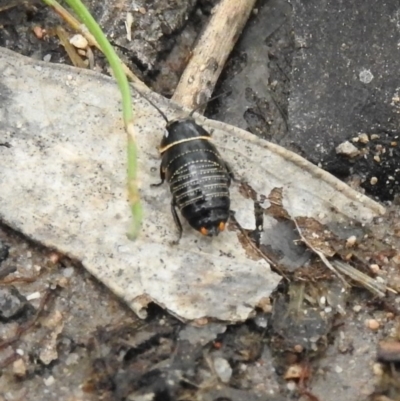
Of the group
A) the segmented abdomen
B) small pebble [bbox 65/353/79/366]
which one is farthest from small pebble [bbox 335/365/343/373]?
small pebble [bbox 65/353/79/366]

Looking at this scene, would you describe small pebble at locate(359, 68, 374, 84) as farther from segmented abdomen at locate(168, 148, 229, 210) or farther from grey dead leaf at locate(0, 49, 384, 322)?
segmented abdomen at locate(168, 148, 229, 210)

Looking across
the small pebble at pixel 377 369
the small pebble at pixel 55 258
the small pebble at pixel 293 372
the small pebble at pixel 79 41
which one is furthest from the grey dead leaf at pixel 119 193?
the small pebble at pixel 377 369

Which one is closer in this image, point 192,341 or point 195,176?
point 192,341

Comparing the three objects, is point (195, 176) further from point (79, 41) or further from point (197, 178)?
point (79, 41)

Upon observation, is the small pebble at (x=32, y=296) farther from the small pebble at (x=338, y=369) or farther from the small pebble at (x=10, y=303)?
the small pebble at (x=338, y=369)

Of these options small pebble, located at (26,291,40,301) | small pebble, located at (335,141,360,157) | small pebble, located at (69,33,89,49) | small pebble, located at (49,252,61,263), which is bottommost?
small pebble, located at (26,291,40,301)

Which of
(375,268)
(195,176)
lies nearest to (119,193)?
(195,176)

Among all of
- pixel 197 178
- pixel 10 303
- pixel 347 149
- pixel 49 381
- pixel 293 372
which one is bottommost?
pixel 49 381
